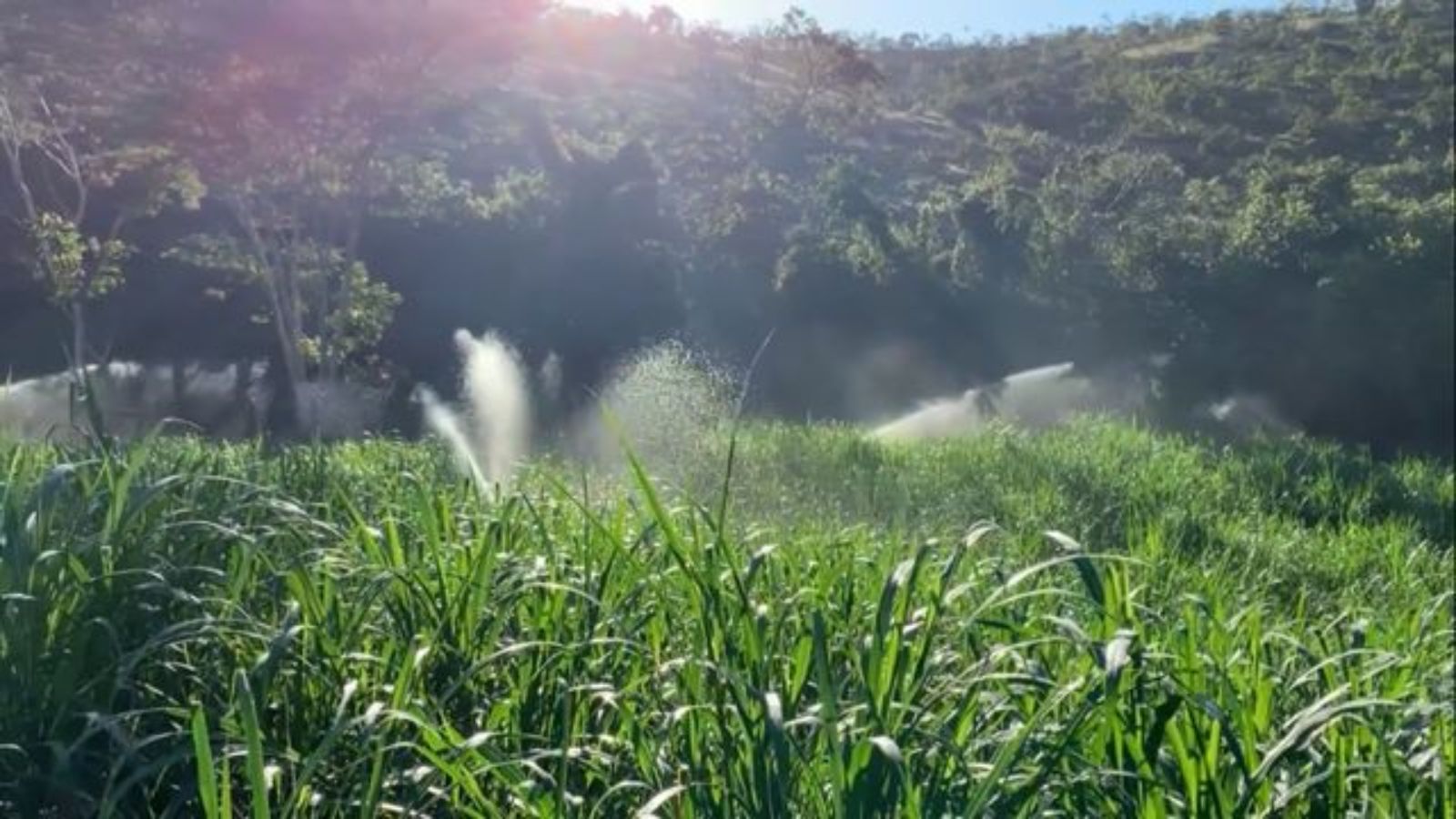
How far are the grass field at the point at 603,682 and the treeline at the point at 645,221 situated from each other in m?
7.84

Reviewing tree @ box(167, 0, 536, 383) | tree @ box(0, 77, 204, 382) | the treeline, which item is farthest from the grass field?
tree @ box(167, 0, 536, 383)

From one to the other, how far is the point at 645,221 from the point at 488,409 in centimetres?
597

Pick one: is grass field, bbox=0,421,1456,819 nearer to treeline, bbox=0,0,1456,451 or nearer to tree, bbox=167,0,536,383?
treeline, bbox=0,0,1456,451

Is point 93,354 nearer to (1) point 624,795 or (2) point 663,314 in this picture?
(2) point 663,314

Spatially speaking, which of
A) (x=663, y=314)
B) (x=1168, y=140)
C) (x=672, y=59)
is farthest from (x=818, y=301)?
(x=672, y=59)

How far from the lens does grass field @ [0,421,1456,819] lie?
1653 mm

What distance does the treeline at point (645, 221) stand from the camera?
39.0 ft

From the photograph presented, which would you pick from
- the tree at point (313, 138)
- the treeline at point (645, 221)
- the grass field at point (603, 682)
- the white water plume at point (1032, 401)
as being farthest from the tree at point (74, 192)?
the grass field at point (603, 682)

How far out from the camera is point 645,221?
729 inches

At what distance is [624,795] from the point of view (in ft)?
5.97

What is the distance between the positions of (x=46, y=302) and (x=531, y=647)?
32.4 ft

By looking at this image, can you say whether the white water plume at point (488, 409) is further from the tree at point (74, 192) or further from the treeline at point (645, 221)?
the tree at point (74, 192)

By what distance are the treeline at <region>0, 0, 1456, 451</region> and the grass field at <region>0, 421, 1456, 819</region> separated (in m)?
7.84

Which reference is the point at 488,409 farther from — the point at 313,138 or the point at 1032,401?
the point at 1032,401
